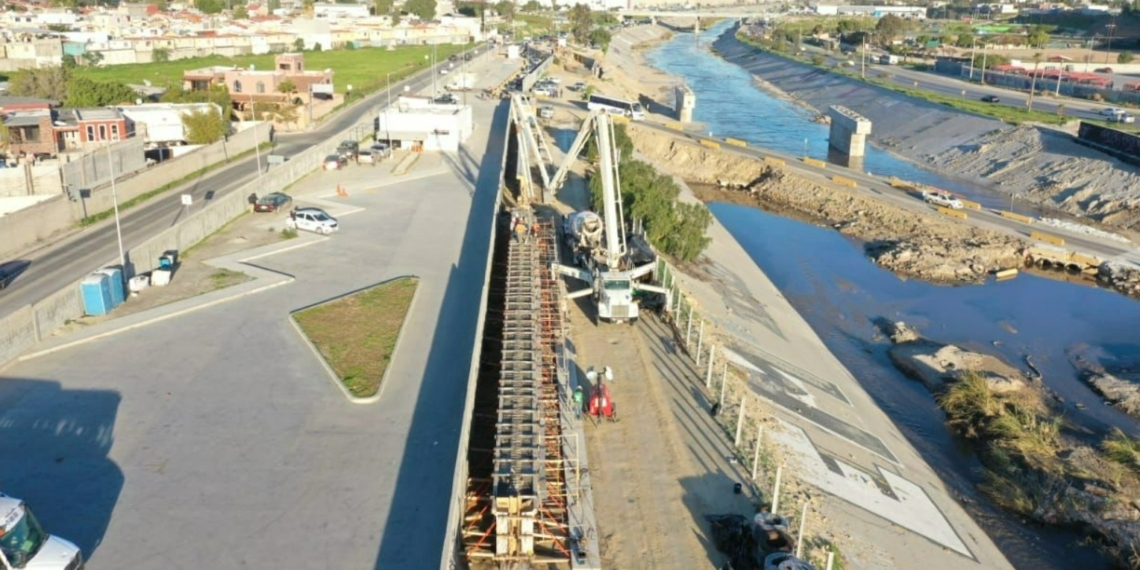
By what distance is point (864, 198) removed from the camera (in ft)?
180

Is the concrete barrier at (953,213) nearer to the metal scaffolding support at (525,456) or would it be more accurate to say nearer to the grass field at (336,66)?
the metal scaffolding support at (525,456)

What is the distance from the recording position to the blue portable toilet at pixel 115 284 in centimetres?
2675

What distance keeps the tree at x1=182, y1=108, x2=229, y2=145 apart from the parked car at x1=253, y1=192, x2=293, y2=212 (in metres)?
16.8

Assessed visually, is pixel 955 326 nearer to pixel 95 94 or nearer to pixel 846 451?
pixel 846 451

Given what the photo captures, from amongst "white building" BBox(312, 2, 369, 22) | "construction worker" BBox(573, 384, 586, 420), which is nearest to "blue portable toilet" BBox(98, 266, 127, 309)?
"construction worker" BBox(573, 384, 586, 420)

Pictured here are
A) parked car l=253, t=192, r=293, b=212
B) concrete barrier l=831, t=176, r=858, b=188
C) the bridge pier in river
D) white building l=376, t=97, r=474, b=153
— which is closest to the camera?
parked car l=253, t=192, r=293, b=212

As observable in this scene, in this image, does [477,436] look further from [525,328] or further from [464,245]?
[464,245]

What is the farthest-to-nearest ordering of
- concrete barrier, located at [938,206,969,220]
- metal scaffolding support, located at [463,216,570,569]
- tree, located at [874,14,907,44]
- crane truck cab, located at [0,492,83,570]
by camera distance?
tree, located at [874,14,907,44]
concrete barrier, located at [938,206,969,220]
metal scaffolding support, located at [463,216,570,569]
crane truck cab, located at [0,492,83,570]

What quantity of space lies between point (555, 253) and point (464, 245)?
11.6ft

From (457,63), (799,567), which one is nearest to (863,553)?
(799,567)

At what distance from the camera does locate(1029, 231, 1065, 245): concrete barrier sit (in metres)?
46.3

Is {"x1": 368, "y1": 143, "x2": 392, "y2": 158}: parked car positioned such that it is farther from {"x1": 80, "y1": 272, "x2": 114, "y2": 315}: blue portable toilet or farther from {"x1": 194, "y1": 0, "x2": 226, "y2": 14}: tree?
{"x1": 194, "y1": 0, "x2": 226, "y2": 14}: tree

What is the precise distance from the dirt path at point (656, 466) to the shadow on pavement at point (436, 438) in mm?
3502

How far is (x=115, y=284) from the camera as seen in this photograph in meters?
27.0
